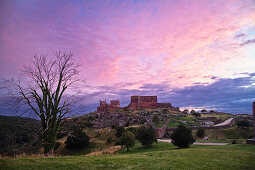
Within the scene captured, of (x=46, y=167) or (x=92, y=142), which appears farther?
(x=92, y=142)

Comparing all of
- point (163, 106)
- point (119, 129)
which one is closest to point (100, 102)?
point (163, 106)

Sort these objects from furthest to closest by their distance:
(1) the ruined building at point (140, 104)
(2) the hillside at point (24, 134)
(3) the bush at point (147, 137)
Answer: (1) the ruined building at point (140, 104) < (3) the bush at point (147, 137) < (2) the hillside at point (24, 134)

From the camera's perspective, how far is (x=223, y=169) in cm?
891

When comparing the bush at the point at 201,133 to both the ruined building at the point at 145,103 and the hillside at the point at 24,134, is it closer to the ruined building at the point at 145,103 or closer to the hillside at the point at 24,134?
the hillside at the point at 24,134

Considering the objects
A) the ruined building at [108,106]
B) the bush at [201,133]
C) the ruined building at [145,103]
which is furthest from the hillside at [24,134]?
the ruined building at [145,103]

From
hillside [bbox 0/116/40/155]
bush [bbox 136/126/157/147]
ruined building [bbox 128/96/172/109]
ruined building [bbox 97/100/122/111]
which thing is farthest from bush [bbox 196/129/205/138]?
ruined building [bbox 128/96/172/109]

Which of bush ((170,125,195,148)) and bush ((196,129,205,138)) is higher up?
bush ((170,125,195,148))

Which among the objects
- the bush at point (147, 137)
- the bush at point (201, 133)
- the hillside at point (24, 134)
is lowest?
the bush at point (201, 133)

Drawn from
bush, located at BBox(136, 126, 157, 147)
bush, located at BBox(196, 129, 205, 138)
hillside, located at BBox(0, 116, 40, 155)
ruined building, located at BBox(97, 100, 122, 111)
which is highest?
ruined building, located at BBox(97, 100, 122, 111)

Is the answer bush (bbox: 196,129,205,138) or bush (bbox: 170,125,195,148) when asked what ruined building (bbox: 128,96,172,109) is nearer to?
bush (bbox: 196,129,205,138)

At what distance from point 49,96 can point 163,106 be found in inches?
4288

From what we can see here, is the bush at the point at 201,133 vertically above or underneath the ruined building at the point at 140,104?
underneath

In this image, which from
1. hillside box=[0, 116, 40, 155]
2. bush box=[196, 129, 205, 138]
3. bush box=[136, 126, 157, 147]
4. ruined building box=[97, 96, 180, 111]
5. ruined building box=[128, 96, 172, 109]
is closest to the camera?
hillside box=[0, 116, 40, 155]

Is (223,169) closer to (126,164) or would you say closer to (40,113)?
(126,164)
